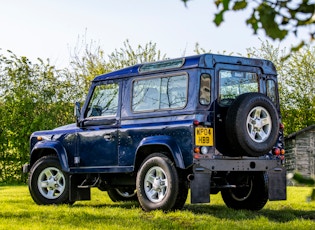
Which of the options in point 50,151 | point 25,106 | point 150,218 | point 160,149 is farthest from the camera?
point 25,106

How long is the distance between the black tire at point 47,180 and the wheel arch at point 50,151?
0.16 metres

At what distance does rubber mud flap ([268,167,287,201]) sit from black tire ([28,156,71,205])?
3124 millimetres

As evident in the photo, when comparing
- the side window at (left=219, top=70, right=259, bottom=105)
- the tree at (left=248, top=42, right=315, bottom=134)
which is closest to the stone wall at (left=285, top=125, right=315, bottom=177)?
the tree at (left=248, top=42, right=315, bottom=134)

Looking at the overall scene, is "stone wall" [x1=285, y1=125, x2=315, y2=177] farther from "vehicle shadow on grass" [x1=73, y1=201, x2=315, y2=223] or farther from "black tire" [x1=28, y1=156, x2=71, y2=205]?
"black tire" [x1=28, y1=156, x2=71, y2=205]

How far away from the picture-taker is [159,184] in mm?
9281

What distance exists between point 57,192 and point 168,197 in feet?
8.84

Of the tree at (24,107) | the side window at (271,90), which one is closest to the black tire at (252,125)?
the side window at (271,90)

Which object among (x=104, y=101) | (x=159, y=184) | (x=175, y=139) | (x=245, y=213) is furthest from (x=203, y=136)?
(x=104, y=101)

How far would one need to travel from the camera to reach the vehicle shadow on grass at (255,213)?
9117 millimetres

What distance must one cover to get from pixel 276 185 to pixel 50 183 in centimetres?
349

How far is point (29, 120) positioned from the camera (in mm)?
23125

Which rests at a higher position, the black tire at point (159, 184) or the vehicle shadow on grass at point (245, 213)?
the black tire at point (159, 184)

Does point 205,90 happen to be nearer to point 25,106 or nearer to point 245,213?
point 245,213

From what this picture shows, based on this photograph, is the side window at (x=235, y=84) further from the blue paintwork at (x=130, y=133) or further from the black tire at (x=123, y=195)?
the black tire at (x=123, y=195)
